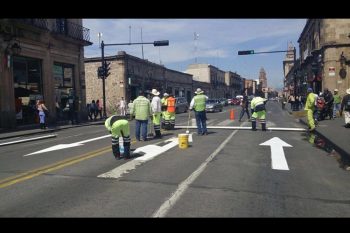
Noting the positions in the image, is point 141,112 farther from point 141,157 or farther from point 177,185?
point 177,185

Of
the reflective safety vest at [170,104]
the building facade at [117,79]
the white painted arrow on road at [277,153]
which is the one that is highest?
the building facade at [117,79]

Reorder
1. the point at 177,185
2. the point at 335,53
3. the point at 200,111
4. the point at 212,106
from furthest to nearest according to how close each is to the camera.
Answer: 1. the point at 212,106
2. the point at 335,53
3. the point at 200,111
4. the point at 177,185

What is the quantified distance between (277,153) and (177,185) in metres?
4.63

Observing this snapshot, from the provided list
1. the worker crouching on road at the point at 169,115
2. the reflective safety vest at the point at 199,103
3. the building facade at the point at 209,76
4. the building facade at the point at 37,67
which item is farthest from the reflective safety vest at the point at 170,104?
the building facade at the point at 209,76

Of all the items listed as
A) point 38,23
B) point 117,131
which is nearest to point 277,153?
point 117,131

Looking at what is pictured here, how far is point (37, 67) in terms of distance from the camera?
25203 mm

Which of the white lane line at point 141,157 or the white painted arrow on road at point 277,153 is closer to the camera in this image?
the white lane line at point 141,157

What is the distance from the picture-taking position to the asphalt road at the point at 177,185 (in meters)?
5.38

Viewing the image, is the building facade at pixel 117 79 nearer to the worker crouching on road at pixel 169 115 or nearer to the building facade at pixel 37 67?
the building facade at pixel 37 67

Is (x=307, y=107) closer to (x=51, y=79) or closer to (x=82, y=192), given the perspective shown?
(x=82, y=192)

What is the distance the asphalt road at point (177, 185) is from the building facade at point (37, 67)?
12.3 m

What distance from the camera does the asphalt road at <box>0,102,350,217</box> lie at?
538 centimetres

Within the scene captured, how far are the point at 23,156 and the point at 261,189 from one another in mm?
7337
